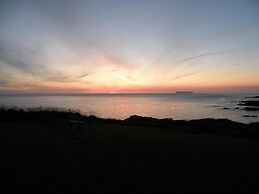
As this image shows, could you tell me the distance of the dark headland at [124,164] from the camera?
5.79 metres

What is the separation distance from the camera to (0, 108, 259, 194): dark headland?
5.79 meters

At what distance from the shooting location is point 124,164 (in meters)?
7.49

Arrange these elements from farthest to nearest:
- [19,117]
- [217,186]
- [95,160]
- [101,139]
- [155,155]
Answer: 1. [19,117]
2. [101,139]
3. [155,155]
4. [95,160]
5. [217,186]

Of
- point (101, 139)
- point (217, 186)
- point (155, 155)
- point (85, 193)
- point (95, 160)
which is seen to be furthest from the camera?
point (101, 139)

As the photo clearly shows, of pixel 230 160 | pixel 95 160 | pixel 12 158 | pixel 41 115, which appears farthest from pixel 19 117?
pixel 230 160

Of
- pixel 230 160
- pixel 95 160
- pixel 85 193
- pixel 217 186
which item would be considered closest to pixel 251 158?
pixel 230 160

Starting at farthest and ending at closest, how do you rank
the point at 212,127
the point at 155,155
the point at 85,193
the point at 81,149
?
the point at 212,127, the point at 81,149, the point at 155,155, the point at 85,193

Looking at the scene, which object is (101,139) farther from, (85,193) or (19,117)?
(19,117)

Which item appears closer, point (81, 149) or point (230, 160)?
point (230, 160)

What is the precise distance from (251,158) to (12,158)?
822 centimetres

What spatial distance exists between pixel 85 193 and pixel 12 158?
155 inches

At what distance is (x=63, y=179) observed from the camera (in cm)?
621

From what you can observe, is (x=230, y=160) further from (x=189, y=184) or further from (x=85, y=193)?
(x=85, y=193)

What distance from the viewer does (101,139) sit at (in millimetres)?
11359
